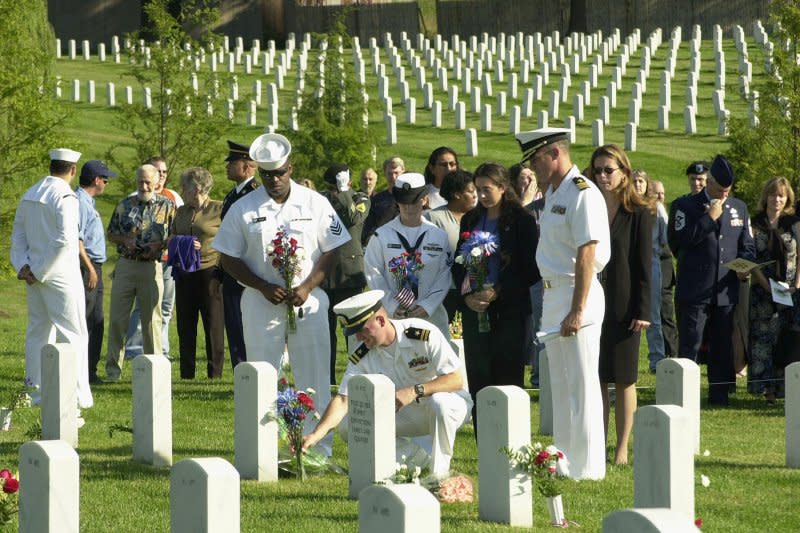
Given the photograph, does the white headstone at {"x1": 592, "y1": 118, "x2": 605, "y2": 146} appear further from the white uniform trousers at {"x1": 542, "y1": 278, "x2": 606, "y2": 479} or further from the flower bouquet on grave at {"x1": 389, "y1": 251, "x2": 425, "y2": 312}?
the white uniform trousers at {"x1": 542, "y1": 278, "x2": 606, "y2": 479}

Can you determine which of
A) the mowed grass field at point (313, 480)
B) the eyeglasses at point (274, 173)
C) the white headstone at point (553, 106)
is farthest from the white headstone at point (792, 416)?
the white headstone at point (553, 106)

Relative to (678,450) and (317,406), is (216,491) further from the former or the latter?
(317,406)

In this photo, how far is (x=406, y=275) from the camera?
11.4 meters

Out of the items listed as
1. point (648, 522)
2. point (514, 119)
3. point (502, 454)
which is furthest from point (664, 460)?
point (514, 119)

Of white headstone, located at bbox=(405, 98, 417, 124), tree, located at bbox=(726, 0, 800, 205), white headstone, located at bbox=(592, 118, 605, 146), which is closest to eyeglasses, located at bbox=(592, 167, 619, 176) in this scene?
tree, located at bbox=(726, 0, 800, 205)

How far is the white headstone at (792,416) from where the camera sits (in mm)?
10492

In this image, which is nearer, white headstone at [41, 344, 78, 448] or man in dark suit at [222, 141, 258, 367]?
white headstone at [41, 344, 78, 448]

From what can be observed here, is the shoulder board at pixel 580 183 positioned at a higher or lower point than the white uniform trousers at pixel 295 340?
higher

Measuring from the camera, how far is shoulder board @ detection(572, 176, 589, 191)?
31.4 feet

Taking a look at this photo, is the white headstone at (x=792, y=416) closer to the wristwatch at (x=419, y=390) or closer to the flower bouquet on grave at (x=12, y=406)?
the wristwatch at (x=419, y=390)

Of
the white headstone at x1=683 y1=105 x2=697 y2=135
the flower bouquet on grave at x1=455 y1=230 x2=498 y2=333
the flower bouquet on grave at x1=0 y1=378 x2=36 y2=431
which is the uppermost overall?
the white headstone at x1=683 y1=105 x2=697 y2=135

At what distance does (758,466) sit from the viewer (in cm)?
1055

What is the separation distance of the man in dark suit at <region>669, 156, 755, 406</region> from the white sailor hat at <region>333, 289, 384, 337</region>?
558 cm

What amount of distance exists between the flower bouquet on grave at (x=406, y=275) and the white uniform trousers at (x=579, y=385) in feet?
5.61
